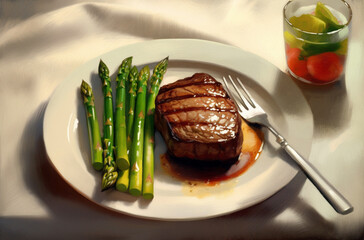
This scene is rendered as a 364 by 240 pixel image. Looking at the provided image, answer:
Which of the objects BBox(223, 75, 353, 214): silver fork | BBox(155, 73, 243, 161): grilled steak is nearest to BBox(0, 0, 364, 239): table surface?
BBox(223, 75, 353, 214): silver fork

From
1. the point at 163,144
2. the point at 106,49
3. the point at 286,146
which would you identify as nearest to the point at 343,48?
the point at 286,146

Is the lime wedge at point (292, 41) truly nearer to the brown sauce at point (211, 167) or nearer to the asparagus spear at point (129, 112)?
the brown sauce at point (211, 167)

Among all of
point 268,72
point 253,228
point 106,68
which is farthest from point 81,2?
point 253,228

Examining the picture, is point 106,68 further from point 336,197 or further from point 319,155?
point 336,197

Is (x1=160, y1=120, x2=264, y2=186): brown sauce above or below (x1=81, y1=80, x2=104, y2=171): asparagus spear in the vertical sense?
below

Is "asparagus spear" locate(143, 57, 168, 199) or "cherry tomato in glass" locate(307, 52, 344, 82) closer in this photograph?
"asparagus spear" locate(143, 57, 168, 199)

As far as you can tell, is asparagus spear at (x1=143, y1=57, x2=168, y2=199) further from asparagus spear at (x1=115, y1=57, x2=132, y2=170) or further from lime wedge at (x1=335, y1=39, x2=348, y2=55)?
lime wedge at (x1=335, y1=39, x2=348, y2=55)

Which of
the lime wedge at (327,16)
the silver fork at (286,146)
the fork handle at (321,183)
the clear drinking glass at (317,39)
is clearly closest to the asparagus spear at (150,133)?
the silver fork at (286,146)
